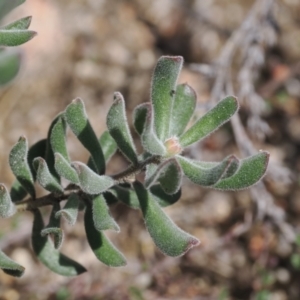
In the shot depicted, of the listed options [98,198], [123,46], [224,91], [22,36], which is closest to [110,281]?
[224,91]

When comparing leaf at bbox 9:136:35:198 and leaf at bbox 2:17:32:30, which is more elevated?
leaf at bbox 2:17:32:30

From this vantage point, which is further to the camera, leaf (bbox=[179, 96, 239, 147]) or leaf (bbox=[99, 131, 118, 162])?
leaf (bbox=[99, 131, 118, 162])

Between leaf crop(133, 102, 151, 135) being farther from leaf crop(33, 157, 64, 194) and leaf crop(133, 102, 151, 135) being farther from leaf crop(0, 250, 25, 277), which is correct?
leaf crop(0, 250, 25, 277)

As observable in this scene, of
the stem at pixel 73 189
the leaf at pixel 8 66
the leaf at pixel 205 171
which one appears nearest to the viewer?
the leaf at pixel 205 171

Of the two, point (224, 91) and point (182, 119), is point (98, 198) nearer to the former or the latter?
point (182, 119)

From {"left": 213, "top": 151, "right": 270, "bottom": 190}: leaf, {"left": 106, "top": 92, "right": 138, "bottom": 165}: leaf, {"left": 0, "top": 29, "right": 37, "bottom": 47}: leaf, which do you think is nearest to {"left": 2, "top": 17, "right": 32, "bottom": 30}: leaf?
{"left": 0, "top": 29, "right": 37, "bottom": 47}: leaf

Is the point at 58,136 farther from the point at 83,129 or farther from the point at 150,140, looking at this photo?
the point at 150,140

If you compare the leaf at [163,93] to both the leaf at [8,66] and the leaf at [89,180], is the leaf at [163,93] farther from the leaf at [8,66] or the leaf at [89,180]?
the leaf at [8,66]

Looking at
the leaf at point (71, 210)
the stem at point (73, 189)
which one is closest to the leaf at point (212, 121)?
the stem at point (73, 189)
